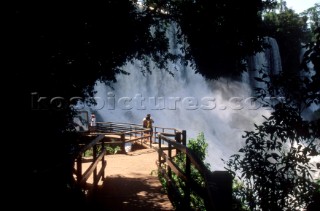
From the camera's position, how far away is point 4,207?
2363mm

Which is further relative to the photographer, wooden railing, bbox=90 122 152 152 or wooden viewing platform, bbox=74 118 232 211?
wooden railing, bbox=90 122 152 152

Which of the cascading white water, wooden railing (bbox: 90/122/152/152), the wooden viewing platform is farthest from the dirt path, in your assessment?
the cascading white water

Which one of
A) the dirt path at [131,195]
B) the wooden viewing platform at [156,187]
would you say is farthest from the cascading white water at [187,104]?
the dirt path at [131,195]

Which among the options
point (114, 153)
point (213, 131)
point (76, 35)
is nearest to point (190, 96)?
point (213, 131)

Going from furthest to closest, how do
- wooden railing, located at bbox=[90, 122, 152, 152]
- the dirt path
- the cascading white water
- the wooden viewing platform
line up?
the cascading white water < wooden railing, located at bbox=[90, 122, 152, 152] < the dirt path < the wooden viewing platform

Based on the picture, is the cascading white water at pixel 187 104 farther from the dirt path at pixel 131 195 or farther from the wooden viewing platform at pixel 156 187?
the dirt path at pixel 131 195

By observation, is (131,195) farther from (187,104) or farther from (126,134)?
(187,104)

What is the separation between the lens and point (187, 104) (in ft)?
128

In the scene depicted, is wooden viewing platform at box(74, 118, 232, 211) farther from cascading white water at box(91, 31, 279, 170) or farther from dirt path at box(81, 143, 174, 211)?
cascading white water at box(91, 31, 279, 170)

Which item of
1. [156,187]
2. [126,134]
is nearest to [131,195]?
[156,187]

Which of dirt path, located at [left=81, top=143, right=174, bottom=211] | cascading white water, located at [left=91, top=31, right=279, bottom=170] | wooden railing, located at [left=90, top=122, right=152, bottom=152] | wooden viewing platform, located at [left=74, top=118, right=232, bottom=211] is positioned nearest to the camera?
wooden viewing platform, located at [left=74, top=118, right=232, bottom=211]

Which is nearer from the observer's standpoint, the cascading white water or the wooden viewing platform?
the wooden viewing platform

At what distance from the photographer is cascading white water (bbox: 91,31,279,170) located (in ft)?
116

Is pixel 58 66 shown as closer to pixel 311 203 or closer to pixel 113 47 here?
pixel 113 47
